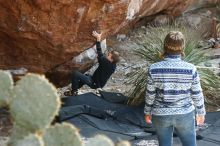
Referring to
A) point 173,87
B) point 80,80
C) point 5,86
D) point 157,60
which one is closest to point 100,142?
point 5,86

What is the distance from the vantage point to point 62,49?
27.7 feet

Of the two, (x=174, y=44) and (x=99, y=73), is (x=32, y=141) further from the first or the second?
(x=99, y=73)

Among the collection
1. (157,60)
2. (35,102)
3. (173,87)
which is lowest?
(35,102)

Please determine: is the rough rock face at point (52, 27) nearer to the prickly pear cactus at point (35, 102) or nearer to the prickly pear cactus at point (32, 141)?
the prickly pear cactus at point (35, 102)

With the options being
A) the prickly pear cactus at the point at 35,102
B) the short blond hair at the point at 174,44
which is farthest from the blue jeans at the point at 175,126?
the prickly pear cactus at the point at 35,102

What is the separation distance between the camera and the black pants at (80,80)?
29.3 feet

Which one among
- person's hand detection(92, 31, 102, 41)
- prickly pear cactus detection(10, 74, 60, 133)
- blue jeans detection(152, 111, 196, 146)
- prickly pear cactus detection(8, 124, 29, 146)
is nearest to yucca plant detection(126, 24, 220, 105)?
person's hand detection(92, 31, 102, 41)

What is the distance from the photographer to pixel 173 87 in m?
5.11

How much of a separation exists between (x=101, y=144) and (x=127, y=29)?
1105cm

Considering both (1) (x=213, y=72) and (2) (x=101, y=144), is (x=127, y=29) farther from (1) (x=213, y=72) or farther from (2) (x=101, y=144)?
(2) (x=101, y=144)

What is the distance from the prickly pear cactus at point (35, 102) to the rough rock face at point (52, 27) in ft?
14.2

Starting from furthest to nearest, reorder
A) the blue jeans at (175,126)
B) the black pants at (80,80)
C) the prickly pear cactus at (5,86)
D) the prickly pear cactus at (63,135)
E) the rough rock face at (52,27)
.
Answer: the black pants at (80,80), the rough rock face at (52,27), the blue jeans at (175,126), the prickly pear cactus at (5,86), the prickly pear cactus at (63,135)

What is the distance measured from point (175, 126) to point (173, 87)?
0.37 meters

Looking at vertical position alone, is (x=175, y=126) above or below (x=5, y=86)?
below
